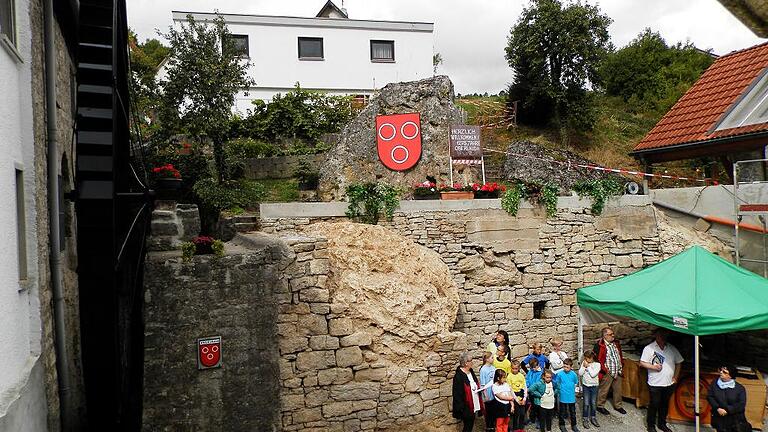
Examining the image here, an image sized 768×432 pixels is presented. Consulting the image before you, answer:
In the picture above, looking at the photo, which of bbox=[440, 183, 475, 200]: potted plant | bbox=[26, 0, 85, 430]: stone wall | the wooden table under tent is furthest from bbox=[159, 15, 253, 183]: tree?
the wooden table under tent

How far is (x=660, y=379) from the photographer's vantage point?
802cm

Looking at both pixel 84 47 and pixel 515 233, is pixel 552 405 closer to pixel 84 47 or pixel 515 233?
pixel 515 233

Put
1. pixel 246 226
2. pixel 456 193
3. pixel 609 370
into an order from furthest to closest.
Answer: pixel 456 193 < pixel 246 226 < pixel 609 370

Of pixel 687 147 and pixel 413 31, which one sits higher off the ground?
pixel 413 31

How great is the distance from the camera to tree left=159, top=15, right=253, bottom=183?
1227 cm

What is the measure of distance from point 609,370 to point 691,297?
5.65ft

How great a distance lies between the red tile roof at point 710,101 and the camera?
485 inches

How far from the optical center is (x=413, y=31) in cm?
2155

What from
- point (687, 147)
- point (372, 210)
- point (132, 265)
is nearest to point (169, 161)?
point (372, 210)

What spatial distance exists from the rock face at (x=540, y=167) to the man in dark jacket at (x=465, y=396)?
8.80 m

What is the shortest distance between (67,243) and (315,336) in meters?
3.12

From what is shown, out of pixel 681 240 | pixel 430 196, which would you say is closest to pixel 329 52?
pixel 430 196

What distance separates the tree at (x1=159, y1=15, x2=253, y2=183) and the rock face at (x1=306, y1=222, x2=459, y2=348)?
16.3 ft

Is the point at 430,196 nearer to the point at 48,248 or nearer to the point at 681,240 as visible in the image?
the point at 681,240
